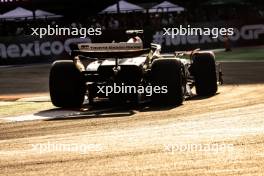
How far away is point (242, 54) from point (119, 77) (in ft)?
46.4

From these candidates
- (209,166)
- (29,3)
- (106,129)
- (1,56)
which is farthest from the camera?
(29,3)

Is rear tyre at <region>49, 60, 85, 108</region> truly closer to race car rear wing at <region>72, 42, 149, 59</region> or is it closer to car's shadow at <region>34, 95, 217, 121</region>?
car's shadow at <region>34, 95, 217, 121</region>

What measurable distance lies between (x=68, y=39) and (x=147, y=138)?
18.2 metres

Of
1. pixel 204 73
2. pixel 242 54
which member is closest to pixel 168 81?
pixel 204 73

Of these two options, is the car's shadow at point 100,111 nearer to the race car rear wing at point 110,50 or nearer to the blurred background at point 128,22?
the race car rear wing at point 110,50

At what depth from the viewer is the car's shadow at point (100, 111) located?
9977 mm

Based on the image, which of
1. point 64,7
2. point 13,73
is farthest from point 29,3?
point 13,73

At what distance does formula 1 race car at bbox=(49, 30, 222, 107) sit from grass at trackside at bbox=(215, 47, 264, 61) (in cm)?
1132

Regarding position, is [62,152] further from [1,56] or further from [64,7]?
[64,7]

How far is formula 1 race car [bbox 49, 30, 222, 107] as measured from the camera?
1066cm

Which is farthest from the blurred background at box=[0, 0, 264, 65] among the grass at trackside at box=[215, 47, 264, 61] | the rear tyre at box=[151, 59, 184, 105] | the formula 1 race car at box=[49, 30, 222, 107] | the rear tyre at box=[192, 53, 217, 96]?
the rear tyre at box=[151, 59, 184, 105]

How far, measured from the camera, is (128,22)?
31156 mm

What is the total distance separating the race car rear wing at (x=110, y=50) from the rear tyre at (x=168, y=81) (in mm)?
446

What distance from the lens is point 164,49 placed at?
26.4 meters
